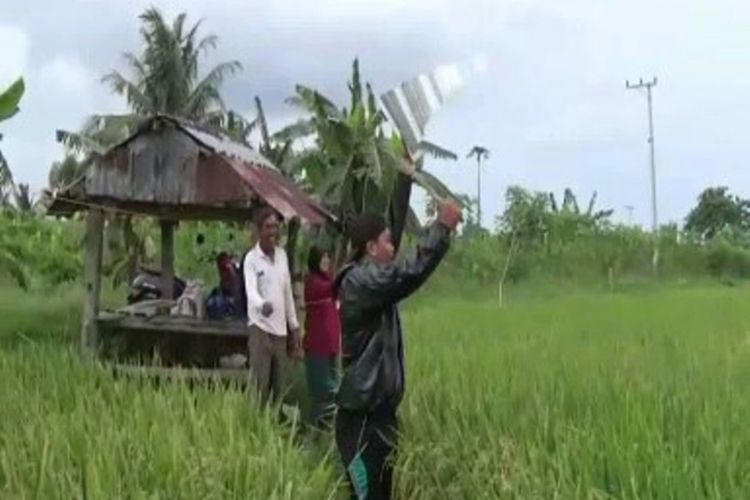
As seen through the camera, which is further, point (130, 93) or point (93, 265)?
point (130, 93)

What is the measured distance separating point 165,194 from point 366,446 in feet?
12.3

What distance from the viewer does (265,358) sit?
6.29 meters

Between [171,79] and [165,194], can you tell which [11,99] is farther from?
[171,79]

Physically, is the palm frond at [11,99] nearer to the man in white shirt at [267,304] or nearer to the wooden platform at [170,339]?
the man in white shirt at [267,304]


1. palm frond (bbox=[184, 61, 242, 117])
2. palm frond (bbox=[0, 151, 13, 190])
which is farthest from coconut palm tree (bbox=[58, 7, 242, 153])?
palm frond (bbox=[0, 151, 13, 190])

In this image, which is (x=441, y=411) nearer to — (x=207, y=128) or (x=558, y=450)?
(x=558, y=450)

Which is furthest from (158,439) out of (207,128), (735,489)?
(207,128)

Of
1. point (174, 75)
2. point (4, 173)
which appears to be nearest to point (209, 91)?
point (174, 75)

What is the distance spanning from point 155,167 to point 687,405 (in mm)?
4495

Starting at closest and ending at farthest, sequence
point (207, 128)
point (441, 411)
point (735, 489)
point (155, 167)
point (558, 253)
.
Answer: point (735, 489), point (441, 411), point (155, 167), point (207, 128), point (558, 253)

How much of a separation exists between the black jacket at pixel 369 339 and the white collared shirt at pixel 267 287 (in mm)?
1871

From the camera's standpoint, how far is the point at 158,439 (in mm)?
3834

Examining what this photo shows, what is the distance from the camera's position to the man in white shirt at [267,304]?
6.15 meters

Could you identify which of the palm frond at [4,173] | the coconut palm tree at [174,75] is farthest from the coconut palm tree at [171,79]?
A: the palm frond at [4,173]
